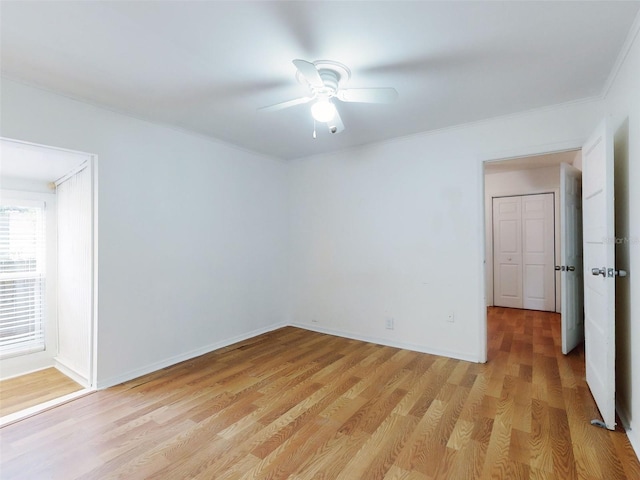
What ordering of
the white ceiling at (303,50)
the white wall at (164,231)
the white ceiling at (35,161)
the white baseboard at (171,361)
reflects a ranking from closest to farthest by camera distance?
1. the white ceiling at (303,50)
2. the white ceiling at (35,161)
3. the white wall at (164,231)
4. the white baseboard at (171,361)

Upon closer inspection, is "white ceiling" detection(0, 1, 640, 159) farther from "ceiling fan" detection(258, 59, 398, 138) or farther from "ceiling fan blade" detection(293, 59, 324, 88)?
"ceiling fan blade" detection(293, 59, 324, 88)

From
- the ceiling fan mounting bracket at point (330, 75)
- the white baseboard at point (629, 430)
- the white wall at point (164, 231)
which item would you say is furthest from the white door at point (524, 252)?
the ceiling fan mounting bracket at point (330, 75)

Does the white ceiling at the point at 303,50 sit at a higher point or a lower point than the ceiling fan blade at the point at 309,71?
higher

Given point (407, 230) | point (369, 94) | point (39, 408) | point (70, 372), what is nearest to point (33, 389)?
point (70, 372)

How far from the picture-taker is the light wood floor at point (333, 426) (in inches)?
68.0

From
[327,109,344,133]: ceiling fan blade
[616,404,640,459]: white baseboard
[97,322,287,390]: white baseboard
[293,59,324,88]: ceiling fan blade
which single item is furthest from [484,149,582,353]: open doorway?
[293,59,324,88]: ceiling fan blade

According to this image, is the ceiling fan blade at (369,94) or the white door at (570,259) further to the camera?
the white door at (570,259)

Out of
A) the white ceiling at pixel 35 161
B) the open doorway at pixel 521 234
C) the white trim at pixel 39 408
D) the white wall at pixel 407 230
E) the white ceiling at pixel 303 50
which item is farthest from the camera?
the open doorway at pixel 521 234

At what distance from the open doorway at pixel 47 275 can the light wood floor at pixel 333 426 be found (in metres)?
0.70

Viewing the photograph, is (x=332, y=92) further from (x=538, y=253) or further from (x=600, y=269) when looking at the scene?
(x=538, y=253)

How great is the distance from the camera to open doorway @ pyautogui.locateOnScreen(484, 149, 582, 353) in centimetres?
527

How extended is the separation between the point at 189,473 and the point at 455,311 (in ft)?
8.87

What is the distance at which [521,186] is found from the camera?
557cm

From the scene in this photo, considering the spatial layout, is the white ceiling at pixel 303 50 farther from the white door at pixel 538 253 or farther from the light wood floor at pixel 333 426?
the white door at pixel 538 253
